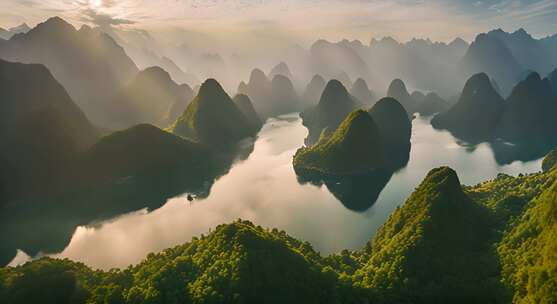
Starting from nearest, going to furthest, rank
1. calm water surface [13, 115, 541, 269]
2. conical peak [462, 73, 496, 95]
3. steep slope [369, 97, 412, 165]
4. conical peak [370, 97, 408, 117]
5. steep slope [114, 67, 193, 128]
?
calm water surface [13, 115, 541, 269], steep slope [369, 97, 412, 165], conical peak [370, 97, 408, 117], conical peak [462, 73, 496, 95], steep slope [114, 67, 193, 128]

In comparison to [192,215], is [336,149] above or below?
above

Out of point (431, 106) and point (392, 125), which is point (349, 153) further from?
point (431, 106)

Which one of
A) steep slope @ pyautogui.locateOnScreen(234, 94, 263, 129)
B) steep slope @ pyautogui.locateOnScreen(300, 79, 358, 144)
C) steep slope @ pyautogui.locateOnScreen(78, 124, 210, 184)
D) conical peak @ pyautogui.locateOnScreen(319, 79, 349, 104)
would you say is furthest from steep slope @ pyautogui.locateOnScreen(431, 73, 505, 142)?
steep slope @ pyautogui.locateOnScreen(78, 124, 210, 184)

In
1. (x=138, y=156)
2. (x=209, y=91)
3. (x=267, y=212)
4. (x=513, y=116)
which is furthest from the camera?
(x=209, y=91)

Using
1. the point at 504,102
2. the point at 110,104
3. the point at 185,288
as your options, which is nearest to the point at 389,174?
the point at 185,288

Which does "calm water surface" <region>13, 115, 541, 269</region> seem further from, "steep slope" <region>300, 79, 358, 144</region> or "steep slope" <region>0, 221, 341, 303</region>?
"steep slope" <region>300, 79, 358, 144</region>

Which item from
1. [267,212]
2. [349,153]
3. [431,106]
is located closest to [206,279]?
[267,212]

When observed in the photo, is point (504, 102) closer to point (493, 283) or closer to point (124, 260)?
point (493, 283)
